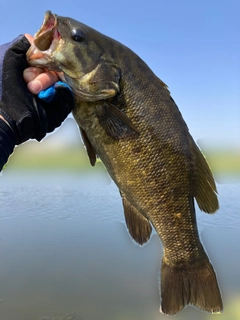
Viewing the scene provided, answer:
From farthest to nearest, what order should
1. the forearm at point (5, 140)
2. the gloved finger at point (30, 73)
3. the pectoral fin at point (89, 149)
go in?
the pectoral fin at point (89, 149), the gloved finger at point (30, 73), the forearm at point (5, 140)

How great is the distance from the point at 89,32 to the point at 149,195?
1.66 meters

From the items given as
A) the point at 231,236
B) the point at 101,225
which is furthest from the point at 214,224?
the point at 101,225

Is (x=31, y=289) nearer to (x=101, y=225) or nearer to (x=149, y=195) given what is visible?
(x=101, y=225)

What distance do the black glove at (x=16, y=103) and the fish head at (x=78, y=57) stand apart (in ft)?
0.62

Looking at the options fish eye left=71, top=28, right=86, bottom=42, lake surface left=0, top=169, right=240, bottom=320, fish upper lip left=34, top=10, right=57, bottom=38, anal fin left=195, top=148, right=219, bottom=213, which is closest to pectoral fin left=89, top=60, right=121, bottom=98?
fish eye left=71, top=28, right=86, bottom=42

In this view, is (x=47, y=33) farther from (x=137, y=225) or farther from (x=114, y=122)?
(x=137, y=225)

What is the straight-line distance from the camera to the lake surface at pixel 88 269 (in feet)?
30.8

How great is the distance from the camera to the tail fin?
3.41 metres

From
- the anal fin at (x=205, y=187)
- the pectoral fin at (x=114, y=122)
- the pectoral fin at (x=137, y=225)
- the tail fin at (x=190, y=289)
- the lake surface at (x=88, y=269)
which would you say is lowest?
the lake surface at (x=88, y=269)

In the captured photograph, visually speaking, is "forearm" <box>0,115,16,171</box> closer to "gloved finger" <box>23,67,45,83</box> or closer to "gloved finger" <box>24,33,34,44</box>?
"gloved finger" <box>23,67,45,83</box>

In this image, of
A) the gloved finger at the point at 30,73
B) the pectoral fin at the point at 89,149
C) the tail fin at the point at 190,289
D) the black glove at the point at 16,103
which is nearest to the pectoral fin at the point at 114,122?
the pectoral fin at the point at 89,149

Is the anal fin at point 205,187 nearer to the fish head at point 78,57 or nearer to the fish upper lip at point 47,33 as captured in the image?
the fish head at point 78,57

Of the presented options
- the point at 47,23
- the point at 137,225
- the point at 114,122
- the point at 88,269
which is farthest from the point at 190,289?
the point at 88,269

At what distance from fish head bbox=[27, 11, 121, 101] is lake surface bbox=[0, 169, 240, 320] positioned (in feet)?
9.96
